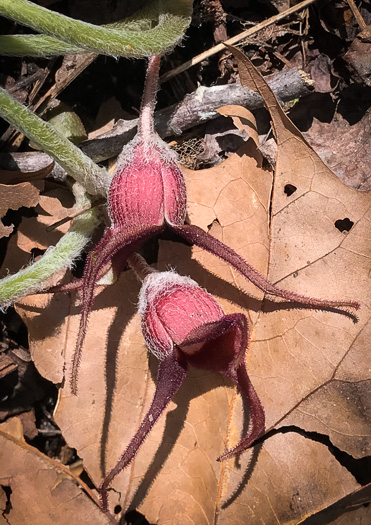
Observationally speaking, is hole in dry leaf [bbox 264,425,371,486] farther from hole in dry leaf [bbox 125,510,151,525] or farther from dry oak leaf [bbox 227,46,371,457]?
hole in dry leaf [bbox 125,510,151,525]

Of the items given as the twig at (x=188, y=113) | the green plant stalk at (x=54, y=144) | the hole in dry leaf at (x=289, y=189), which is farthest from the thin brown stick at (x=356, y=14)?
the green plant stalk at (x=54, y=144)

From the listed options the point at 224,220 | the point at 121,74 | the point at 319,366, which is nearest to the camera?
the point at 319,366

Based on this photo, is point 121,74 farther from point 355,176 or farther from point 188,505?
point 188,505

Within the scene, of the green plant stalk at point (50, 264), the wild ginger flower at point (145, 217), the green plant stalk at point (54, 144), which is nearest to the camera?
the wild ginger flower at point (145, 217)

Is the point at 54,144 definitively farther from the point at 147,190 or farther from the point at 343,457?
A: the point at 343,457

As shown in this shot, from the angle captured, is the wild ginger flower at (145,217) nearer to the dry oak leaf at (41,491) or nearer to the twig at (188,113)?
the twig at (188,113)

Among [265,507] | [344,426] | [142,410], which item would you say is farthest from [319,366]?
[142,410]
